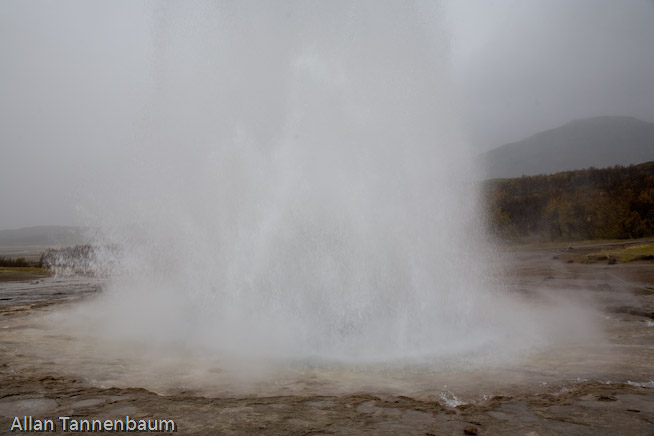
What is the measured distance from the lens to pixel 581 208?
4188cm

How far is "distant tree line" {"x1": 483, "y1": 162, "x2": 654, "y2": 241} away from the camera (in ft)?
127

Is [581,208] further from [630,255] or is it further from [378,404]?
[378,404]

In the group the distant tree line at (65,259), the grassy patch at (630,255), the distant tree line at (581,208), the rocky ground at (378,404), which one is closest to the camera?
the rocky ground at (378,404)

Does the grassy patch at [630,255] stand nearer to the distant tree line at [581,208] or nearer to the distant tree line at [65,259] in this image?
the distant tree line at [581,208]

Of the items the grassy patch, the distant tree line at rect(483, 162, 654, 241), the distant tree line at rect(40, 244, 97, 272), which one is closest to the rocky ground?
the grassy patch

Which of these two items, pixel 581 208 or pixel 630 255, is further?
pixel 581 208

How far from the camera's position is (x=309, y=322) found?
7.60m

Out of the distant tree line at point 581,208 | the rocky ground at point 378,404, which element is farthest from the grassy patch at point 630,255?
the rocky ground at point 378,404

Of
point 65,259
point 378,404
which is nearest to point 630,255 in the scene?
point 378,404

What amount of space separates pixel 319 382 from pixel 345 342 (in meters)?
1.86

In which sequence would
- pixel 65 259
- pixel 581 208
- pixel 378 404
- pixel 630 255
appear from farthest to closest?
pixel 65 259 < pixel 581 208 < pixel 630 255 < pixel 378 404

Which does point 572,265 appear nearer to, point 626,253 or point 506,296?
point 626,253

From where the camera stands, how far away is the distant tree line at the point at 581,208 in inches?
1519

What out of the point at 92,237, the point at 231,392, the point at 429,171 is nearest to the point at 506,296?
the point at 429,171
